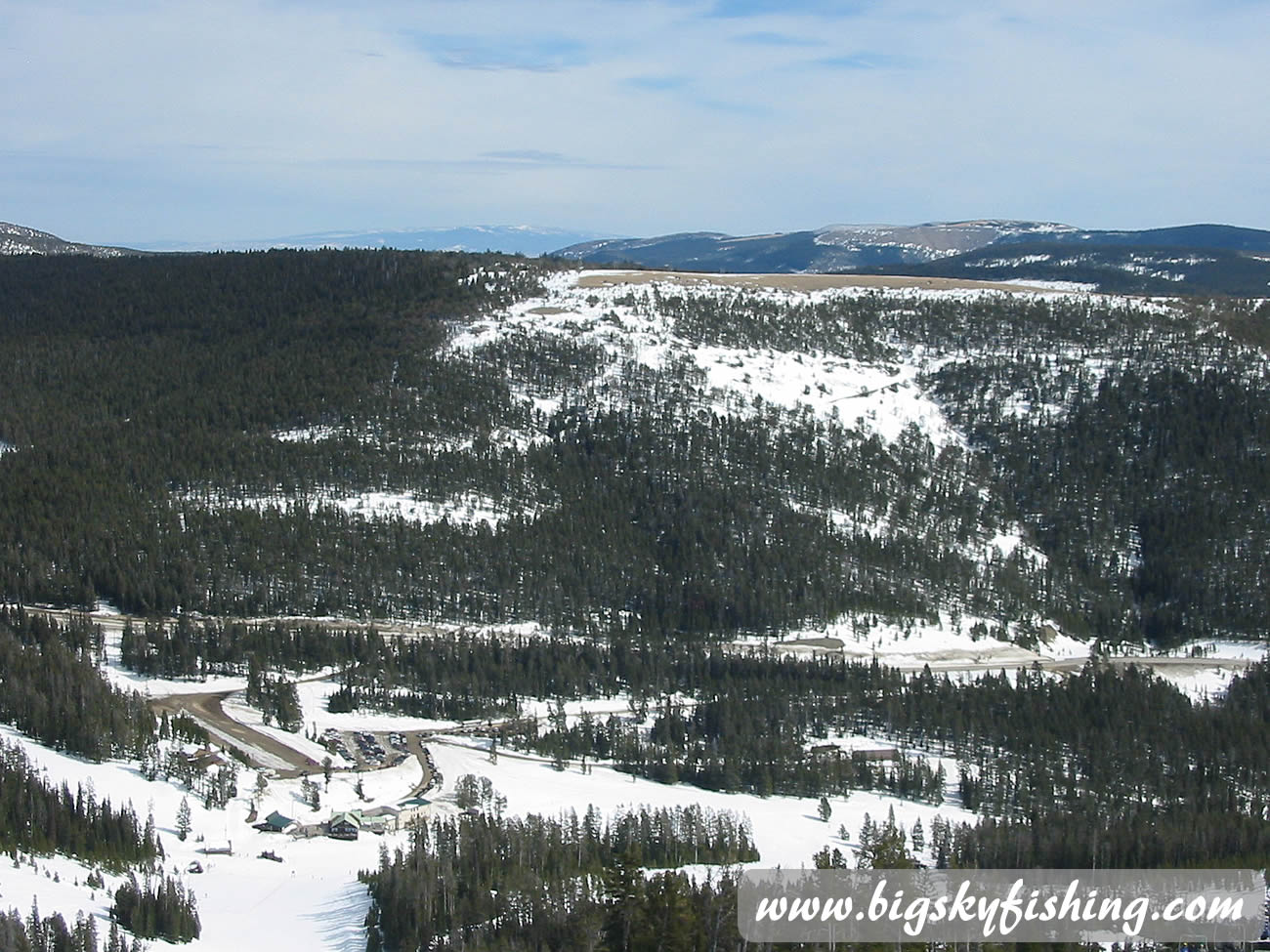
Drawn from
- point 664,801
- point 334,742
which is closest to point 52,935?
point 334,742

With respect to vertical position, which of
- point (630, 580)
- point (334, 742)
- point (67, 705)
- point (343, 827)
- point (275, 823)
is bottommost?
point (343, 827)

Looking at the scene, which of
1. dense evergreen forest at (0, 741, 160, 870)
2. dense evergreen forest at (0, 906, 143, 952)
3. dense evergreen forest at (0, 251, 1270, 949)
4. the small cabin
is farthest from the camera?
the small cabin

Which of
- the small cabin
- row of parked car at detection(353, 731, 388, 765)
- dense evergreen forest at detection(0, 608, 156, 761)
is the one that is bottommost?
the small cabin

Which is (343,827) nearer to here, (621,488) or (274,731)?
(274,731)

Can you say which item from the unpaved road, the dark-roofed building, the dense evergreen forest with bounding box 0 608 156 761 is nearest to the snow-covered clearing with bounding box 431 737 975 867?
the unpaved road

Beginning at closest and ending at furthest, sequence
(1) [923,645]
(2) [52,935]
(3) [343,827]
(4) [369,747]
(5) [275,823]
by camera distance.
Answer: (2) [52,935], (3) [343,827], (5) [275,823], (4) [369,747], (1) [923,645]

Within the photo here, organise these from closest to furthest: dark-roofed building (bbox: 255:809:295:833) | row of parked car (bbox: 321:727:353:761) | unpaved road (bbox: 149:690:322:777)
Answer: dark-roofed building (bbox: 255:809:295:833) < unpaved road (bbox: 149:690:322:777) < row of parked car (bbox: 321:727:353:761)

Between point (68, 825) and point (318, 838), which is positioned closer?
point (68, 825)

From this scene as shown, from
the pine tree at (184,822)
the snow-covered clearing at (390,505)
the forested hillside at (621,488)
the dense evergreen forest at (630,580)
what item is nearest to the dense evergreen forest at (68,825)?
the dense evergreen forest at (630,580)

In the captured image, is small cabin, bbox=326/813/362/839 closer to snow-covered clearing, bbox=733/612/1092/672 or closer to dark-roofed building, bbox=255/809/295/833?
dark-roofed building, bbox=255/809/295/833

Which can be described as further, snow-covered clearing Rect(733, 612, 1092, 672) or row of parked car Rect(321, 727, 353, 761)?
snow-covered clearing Rect(733, 612, 1092, 672)

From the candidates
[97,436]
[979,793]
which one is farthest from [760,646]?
[97,436]

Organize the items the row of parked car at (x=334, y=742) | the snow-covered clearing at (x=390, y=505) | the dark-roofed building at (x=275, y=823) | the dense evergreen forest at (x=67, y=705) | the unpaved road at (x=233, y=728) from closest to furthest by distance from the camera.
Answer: the dark-roofed building at (x=275, y=823) < the dense evergreen forest at (x=67, y=705) < the unpaved road at (x=233, y=728) < the row of parked car at (x=334, y=742) < the snow-covered clearing at (x=390, y=505)

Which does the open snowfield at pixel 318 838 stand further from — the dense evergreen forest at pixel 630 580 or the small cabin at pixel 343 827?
the dense evergreen forest at pixel 630 580
